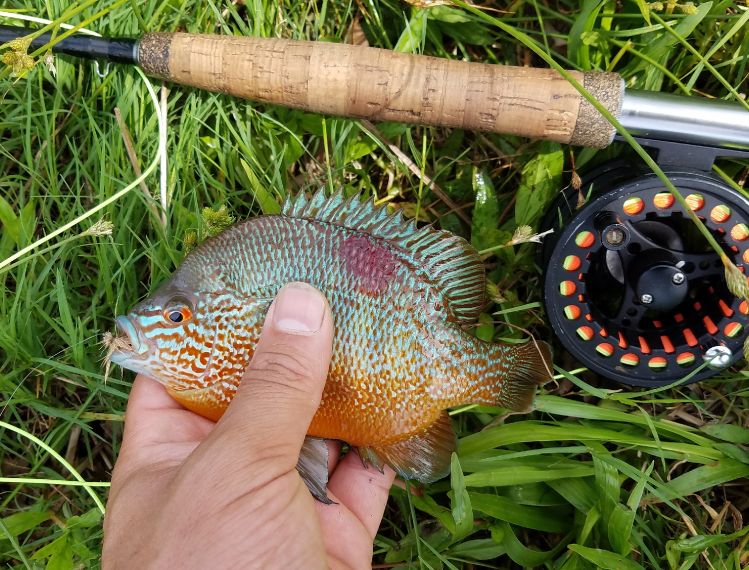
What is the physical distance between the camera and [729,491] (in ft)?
9.28

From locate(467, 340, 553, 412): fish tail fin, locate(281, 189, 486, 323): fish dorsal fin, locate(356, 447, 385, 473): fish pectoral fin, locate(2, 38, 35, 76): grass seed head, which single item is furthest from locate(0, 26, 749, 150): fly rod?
locate(356, 447, 385, 473): fish pectoral fin

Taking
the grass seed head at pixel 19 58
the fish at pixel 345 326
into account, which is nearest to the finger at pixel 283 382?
the fish at pixel 345 326

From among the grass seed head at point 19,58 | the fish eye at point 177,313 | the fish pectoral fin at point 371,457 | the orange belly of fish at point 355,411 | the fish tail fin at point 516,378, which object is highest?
the grass seed head at point 19,58

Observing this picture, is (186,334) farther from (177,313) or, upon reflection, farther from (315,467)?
(315,467)

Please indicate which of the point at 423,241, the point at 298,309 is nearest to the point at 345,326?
the point at 298,309

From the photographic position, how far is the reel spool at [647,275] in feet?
8.05

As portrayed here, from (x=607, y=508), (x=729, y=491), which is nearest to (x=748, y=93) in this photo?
(x=729, y=491)

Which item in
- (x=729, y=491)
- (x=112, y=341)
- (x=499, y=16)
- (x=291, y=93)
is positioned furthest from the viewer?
(x=499, y=16)

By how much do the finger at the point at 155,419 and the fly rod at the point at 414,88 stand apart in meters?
1.36

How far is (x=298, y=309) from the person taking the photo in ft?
6.61

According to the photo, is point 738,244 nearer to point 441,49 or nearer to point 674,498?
point 674,498

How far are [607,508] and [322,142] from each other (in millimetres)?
2149

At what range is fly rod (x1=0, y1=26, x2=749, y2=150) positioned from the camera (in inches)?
92.7

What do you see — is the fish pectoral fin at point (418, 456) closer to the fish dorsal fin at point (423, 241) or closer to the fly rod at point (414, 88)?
the fish dorsal fin at point (423, 241)
